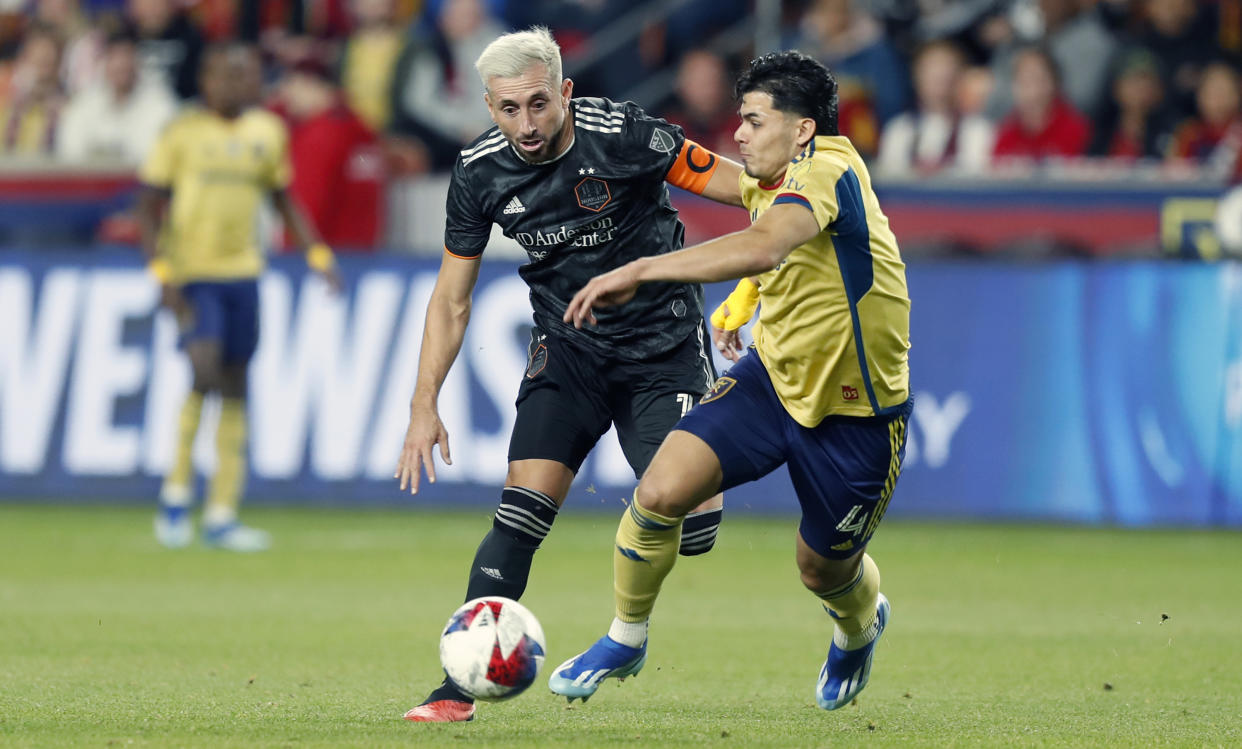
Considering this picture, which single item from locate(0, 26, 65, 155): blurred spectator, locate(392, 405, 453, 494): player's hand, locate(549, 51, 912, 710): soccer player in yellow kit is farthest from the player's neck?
locate(0, 26, 65, 155): blurred spectator

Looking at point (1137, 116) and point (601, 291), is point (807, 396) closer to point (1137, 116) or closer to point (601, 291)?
point (601, 291)

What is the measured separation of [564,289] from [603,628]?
2425 mm

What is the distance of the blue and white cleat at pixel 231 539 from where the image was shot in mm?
11867

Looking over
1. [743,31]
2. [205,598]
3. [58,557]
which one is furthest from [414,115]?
[205,598]

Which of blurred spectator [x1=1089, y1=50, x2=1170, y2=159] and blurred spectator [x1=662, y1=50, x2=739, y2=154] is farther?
blurred spectator [x1=662, y1=50, x2=739, y2=154]

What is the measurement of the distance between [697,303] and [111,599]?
4.14 m

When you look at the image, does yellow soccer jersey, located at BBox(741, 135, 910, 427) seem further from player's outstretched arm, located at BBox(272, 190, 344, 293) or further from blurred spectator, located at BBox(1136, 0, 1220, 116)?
blurred spectator, located at BBox(1136, 0, 1220, 116)

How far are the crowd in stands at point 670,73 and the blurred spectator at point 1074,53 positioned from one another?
0.02m

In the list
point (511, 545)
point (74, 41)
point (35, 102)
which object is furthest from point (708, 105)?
point (511, 545)

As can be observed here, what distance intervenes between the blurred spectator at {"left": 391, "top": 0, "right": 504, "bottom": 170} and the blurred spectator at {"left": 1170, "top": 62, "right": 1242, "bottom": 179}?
5988mm

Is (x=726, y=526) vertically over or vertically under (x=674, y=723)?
under

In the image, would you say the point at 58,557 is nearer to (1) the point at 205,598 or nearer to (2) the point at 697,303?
(1) the point at 205,598

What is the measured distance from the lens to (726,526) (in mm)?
13266

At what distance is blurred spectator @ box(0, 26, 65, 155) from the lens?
17.8 m
